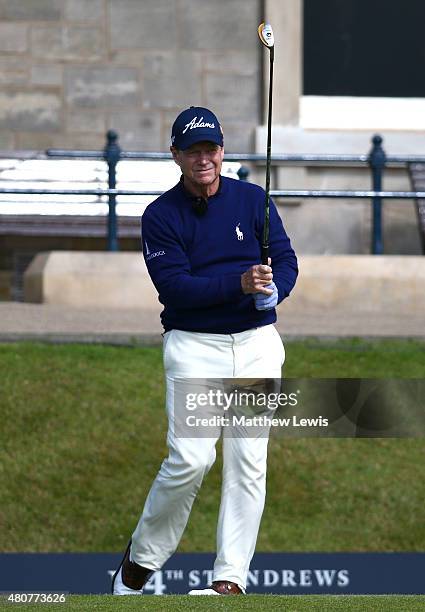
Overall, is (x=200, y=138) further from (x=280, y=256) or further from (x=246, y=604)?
(x=246, y=604)

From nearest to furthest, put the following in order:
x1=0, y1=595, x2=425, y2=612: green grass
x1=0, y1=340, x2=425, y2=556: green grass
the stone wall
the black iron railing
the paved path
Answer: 1. x1=0, y1=595, x2=425, y2=612: green grass
2. x1=0, y1=340, x2=425, y2=556: green grass
3. the paved path
4. the black iron railing
5. the stone wall

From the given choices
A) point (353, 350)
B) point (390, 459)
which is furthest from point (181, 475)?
point (353, 350)

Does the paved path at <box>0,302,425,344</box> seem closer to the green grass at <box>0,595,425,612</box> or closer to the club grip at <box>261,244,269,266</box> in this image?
the club grip at <box>261,244,269,266</box>

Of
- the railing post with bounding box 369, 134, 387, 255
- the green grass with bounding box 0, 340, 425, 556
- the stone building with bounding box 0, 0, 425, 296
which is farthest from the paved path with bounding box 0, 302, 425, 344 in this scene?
the stone building with bounding box 0, 0, 425, 296

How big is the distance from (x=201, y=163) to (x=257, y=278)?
0.51 m

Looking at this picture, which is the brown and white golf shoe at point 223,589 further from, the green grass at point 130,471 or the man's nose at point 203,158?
the green grass at point 130,471

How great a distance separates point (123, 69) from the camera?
44.6ft

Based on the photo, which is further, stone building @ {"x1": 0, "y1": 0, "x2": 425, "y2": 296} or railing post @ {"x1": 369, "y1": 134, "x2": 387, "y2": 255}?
stone building @ {"x1": 0, "y1": 0, "x2": 425, "y2": 296}

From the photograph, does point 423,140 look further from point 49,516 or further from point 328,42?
point 49,516

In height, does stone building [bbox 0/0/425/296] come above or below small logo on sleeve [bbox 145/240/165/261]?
above

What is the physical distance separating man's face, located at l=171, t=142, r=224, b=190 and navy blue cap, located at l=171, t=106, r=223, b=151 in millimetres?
24

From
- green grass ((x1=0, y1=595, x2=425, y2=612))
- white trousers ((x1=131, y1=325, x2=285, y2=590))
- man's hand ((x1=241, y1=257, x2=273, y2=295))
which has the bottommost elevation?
green grass ((x1=0, y1=595, x2=425, y2=612))

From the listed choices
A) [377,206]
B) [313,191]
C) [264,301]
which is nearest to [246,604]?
[264,301]

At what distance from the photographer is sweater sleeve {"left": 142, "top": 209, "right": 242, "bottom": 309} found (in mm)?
5926
